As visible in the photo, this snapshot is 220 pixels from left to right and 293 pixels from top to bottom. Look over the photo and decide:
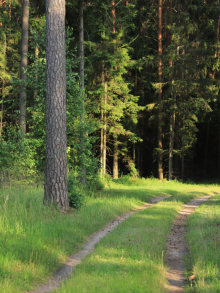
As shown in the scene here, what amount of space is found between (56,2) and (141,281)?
786cm

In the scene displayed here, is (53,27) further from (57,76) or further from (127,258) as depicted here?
(127,258)

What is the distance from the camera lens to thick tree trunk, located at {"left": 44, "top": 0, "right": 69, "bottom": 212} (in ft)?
25.1

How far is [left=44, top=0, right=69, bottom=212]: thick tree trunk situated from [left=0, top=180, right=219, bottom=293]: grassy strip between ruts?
0.57 m

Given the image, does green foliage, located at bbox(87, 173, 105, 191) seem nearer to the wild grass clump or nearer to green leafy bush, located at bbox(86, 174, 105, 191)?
green leafy bush, located at bbox(86, 174, 105, 191)

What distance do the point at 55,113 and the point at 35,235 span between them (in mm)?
3633

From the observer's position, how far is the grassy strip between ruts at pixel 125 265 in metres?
3.91

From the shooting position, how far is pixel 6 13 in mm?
24062

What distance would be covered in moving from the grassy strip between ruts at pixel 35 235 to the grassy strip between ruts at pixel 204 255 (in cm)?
80

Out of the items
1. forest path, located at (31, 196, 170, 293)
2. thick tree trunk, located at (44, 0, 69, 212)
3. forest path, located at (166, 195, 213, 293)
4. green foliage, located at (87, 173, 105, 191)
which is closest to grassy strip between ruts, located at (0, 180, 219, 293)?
forest path, located at (31, 196, 170, 293)

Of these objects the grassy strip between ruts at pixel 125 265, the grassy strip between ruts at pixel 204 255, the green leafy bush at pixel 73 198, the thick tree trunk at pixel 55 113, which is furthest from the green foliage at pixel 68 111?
the grassy strip between ruts at pixel 204 255

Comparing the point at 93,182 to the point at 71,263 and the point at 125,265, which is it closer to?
the point at 71,263

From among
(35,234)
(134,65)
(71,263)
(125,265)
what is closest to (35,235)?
(35,234)

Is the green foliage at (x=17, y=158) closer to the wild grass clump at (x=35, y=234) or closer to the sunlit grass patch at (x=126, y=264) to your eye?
the wild grass clump at (x=35, y=234)

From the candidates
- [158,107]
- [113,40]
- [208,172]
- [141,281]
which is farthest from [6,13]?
[208,172]
